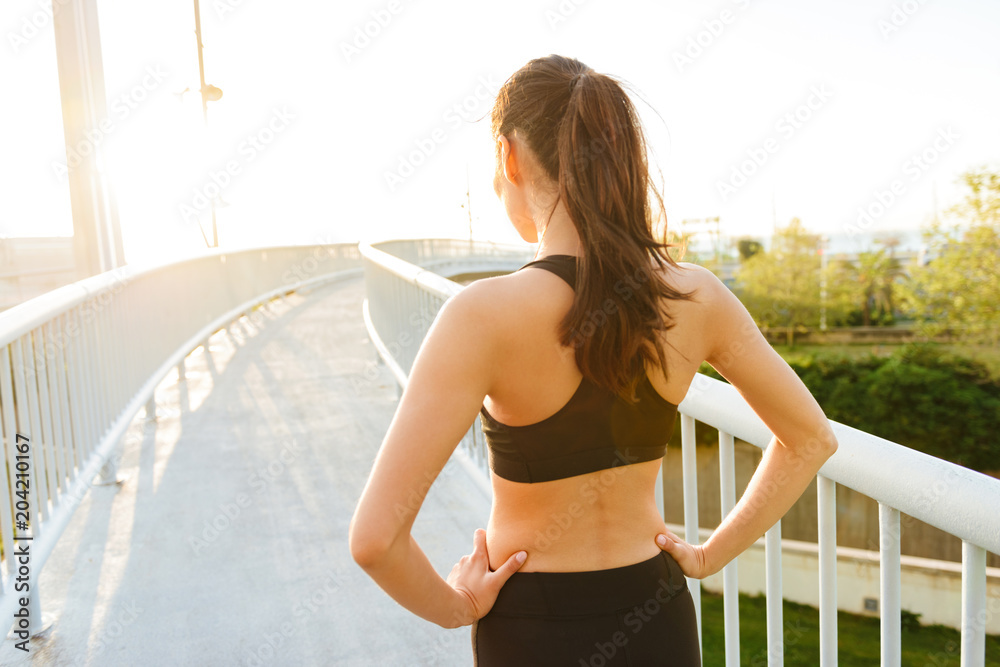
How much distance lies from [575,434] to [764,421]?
1.50 ft

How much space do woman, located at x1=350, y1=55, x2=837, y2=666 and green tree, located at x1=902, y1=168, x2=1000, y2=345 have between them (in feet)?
112

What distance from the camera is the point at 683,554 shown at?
136 centimetres

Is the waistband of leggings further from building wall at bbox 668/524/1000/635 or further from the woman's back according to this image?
building wall at bbox 668/524/1000/635

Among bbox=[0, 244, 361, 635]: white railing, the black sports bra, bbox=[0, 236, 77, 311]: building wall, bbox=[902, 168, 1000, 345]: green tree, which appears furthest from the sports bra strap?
bbox=[902, 168, 1000, 345]: green tree

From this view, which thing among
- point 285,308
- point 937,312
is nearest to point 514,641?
point 285,308

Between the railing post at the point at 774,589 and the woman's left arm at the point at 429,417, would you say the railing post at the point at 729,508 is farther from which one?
the woman's left arm at the point at 429,417

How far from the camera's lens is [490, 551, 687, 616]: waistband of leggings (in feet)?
3.99

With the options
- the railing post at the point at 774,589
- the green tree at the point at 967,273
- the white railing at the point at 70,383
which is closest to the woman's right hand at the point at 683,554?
the railing post at the point at 774,589

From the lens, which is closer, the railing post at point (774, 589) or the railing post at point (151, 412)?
the railing post at point (774, 589)

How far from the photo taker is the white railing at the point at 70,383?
108 inches

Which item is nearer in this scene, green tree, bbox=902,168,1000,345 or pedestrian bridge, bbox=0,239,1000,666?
pedestrian bridge, bbox=0,239,1000,666

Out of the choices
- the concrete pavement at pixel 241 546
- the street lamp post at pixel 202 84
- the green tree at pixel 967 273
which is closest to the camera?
the concrete pavement at pixel 241 546

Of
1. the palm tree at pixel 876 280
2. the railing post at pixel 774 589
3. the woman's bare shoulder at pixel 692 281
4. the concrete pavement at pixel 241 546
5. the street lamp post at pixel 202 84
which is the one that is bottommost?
the palm tree at pixel 876 280

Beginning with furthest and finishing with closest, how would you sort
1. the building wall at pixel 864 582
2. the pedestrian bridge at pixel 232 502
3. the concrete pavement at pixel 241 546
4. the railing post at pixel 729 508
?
1. the building wall at pixel 864 582
2. the concrete pavement at pixel 241 546
3. the railing post at pixel 729 508
4. the pedestrian bridge at pixel 232 502
